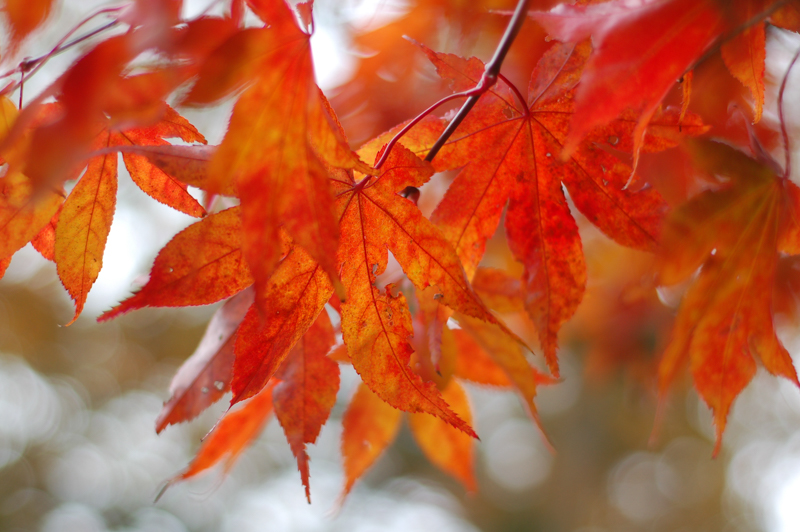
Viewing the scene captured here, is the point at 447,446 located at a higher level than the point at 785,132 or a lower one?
lower

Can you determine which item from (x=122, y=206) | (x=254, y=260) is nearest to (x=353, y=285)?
(x=254, y=260)

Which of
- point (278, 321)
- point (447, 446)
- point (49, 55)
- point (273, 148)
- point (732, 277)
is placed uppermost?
point (49, 55)

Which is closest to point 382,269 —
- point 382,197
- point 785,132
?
point 382,197

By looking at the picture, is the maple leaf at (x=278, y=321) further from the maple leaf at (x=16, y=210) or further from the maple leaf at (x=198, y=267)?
the maple leaf at (x=16, y=210)

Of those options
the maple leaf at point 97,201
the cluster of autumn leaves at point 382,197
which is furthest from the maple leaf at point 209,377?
the maple leaf at point 97,201

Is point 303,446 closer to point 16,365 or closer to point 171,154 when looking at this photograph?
point 171,154

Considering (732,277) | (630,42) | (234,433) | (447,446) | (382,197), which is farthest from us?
(447,446)

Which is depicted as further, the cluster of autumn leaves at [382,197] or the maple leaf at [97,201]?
the maple leaf at [97,201]

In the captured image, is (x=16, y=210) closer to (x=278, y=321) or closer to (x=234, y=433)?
(x=278, y=321)
